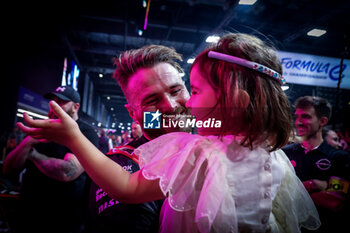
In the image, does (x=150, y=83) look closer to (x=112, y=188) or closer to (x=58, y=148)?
(x=112, y=188)

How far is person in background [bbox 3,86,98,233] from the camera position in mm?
2244

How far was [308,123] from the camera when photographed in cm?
276

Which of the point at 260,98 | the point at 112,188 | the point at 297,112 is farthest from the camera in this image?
the point at 297,112

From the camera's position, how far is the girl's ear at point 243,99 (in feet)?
2.85

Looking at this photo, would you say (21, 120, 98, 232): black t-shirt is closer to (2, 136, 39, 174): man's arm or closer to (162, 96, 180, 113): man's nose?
(2, 136, 39, 174): man's arm

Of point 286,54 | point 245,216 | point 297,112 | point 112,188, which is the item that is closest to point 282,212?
point 245,216

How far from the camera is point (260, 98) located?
34.9 inches

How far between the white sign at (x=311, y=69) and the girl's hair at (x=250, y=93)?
5.20 m

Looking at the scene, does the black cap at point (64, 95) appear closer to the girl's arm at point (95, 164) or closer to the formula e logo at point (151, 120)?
the formula e logo at point (151, 120)

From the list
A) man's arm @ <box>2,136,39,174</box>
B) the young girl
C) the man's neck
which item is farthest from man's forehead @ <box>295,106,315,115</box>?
man's arm @ <box>2,136,39,174</box>

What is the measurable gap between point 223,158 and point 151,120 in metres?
0.73

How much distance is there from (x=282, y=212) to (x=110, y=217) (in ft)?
2.46

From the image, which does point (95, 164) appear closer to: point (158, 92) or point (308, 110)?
point (158, 92)

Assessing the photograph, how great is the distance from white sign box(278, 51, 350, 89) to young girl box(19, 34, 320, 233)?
5.24m
